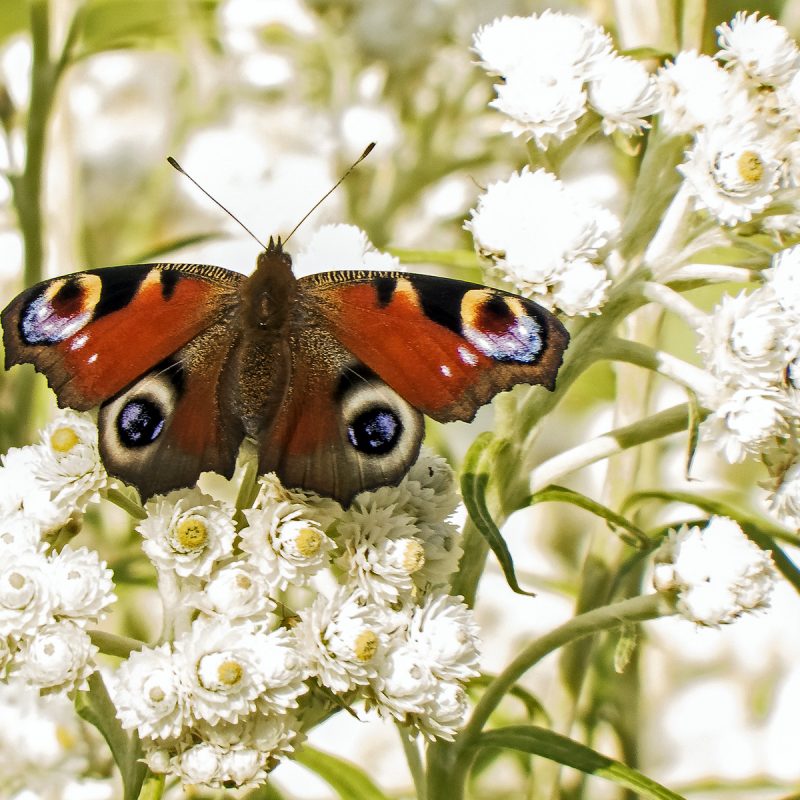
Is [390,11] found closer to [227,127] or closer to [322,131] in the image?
[322,131]

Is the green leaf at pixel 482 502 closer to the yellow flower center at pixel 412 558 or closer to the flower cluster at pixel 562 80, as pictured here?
the yellow flower center at pixel 412 558

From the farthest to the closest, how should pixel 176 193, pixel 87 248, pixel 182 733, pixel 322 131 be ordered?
1. pixel 176 193
2. pixel 322 131
3. pixel 87 248
4. pixel 182 733

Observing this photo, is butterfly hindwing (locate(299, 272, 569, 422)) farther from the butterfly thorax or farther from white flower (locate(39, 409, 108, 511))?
white flower (locate(39, 409, 108, 511))

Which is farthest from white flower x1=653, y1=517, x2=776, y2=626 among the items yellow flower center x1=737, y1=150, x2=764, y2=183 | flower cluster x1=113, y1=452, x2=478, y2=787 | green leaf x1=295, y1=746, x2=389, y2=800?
green leaf x1=295, y1=746, x2=389, y2=800

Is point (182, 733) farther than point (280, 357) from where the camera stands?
No

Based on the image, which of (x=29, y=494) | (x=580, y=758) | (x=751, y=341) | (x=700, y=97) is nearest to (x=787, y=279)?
(x=751, y=341)

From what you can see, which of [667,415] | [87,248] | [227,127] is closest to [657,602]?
[667,415]

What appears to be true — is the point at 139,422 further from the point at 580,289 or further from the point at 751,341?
the point at 751,341
